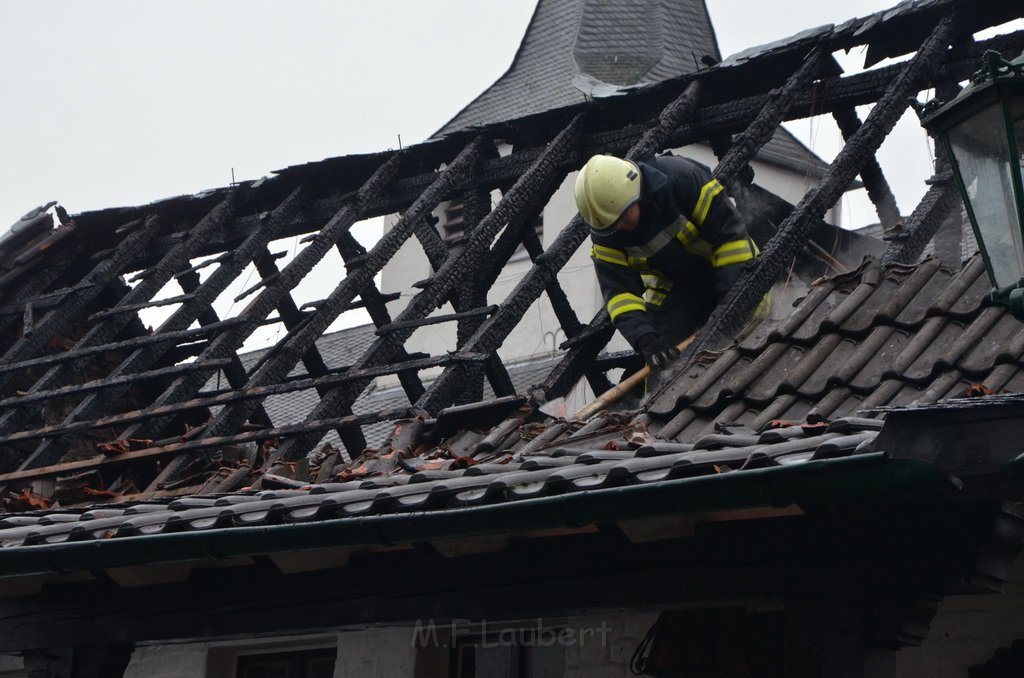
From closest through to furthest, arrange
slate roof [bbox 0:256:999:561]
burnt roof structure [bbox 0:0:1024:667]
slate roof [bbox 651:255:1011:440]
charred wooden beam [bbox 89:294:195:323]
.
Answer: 1. slate roof [bbox 0:256:999:561]
2. burnt roof structure [bbox 0:0:1024:667]
3. slate roof [bbox 651:255:1011:440]
4. charred wooden beam [bbox 89:294:195:323]

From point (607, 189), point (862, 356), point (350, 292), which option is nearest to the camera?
point (862, 356)

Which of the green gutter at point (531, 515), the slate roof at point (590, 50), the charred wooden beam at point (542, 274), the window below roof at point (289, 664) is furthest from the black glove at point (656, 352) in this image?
the slate roof at point (590, 50)


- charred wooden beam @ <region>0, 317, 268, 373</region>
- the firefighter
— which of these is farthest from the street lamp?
charred wooden beam @ <region>0, 317, 268, 373</region>

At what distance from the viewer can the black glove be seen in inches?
296

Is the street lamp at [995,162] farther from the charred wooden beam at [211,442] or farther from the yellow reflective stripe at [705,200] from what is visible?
the charred wooden beam at [211,442]

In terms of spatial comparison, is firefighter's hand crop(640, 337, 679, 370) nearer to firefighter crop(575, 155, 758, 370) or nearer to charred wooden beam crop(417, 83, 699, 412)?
firefighter crop(575, 155, 758, 370)

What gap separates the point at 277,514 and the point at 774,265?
3.54m

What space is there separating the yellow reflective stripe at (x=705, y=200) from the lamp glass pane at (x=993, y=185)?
11.8 ft

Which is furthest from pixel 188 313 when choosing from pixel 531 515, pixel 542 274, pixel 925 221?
pixel 531 515

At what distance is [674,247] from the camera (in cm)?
803

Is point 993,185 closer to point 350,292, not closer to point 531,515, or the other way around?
point 531,515

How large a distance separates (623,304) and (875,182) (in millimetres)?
2185

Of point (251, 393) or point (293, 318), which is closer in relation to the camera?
point (251, 393)

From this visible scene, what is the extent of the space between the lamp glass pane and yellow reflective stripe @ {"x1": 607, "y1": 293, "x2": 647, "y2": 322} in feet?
11.9
